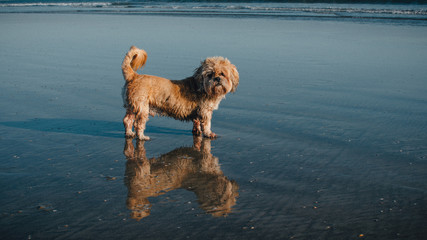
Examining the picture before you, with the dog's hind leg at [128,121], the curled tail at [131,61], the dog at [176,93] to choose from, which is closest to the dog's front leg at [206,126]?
the dog at [176,93]

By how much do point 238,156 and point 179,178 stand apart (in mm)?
996

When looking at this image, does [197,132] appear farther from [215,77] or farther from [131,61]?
[131,61]

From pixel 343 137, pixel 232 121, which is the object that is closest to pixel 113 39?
pixel 232 121

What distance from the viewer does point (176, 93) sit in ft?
19.9

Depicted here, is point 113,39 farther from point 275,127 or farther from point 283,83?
point 275,127

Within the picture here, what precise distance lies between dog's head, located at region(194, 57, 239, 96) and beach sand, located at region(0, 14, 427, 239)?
0.69 m

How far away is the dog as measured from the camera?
5.85 metres

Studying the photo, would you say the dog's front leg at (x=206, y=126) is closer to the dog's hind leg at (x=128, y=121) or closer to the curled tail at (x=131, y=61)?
the dog's hind leg at (x=128, y=121)

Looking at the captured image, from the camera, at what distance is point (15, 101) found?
7727mm

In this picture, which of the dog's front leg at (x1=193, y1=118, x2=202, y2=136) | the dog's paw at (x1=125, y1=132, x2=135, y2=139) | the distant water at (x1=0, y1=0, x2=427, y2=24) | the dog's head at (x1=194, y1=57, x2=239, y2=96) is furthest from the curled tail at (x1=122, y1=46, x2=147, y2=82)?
the distant water at (x1=0, y1=0, x2=427, y2=24)

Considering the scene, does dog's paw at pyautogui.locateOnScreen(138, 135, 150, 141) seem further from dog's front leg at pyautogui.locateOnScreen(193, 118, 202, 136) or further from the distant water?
the distant water

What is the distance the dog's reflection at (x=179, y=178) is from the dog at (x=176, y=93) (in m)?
0.49

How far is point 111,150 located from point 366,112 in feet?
13.7

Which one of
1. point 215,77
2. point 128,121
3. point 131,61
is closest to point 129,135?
point 128,121
